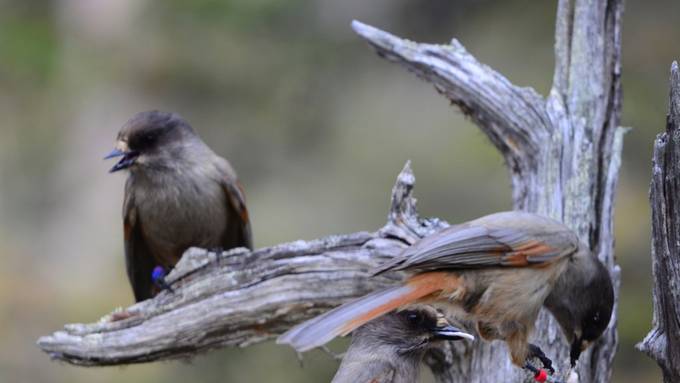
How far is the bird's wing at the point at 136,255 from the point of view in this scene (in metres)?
7.51

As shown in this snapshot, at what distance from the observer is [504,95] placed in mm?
6738

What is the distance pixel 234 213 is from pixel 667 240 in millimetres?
3172

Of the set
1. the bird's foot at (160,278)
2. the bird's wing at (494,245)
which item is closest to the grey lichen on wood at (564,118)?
the bird's wing at (494,245)

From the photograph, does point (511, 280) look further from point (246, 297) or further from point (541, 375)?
point (246, 297)

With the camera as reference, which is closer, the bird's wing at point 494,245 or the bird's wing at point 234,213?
the bird's wing at point 494,245

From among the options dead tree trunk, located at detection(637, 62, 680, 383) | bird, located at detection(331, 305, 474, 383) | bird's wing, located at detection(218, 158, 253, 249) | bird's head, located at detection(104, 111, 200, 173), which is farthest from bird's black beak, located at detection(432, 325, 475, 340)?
bird's head, located at detection(104, 111, 200, 173)

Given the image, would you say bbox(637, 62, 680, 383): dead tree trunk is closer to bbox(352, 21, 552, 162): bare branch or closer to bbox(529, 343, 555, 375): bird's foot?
bbox(529, 343, 555, 375): bird's foot

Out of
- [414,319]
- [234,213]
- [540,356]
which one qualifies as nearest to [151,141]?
[234,213]

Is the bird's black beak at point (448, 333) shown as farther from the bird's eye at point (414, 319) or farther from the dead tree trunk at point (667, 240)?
the dead tree trunk at point (667, 240)

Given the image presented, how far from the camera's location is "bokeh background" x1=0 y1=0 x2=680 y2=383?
35.5 feet

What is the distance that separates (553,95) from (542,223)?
4.08 ft

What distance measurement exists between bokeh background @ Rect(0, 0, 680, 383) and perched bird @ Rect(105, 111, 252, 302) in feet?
9.51

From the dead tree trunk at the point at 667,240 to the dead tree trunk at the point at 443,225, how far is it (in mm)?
749

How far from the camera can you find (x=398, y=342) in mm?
6055
